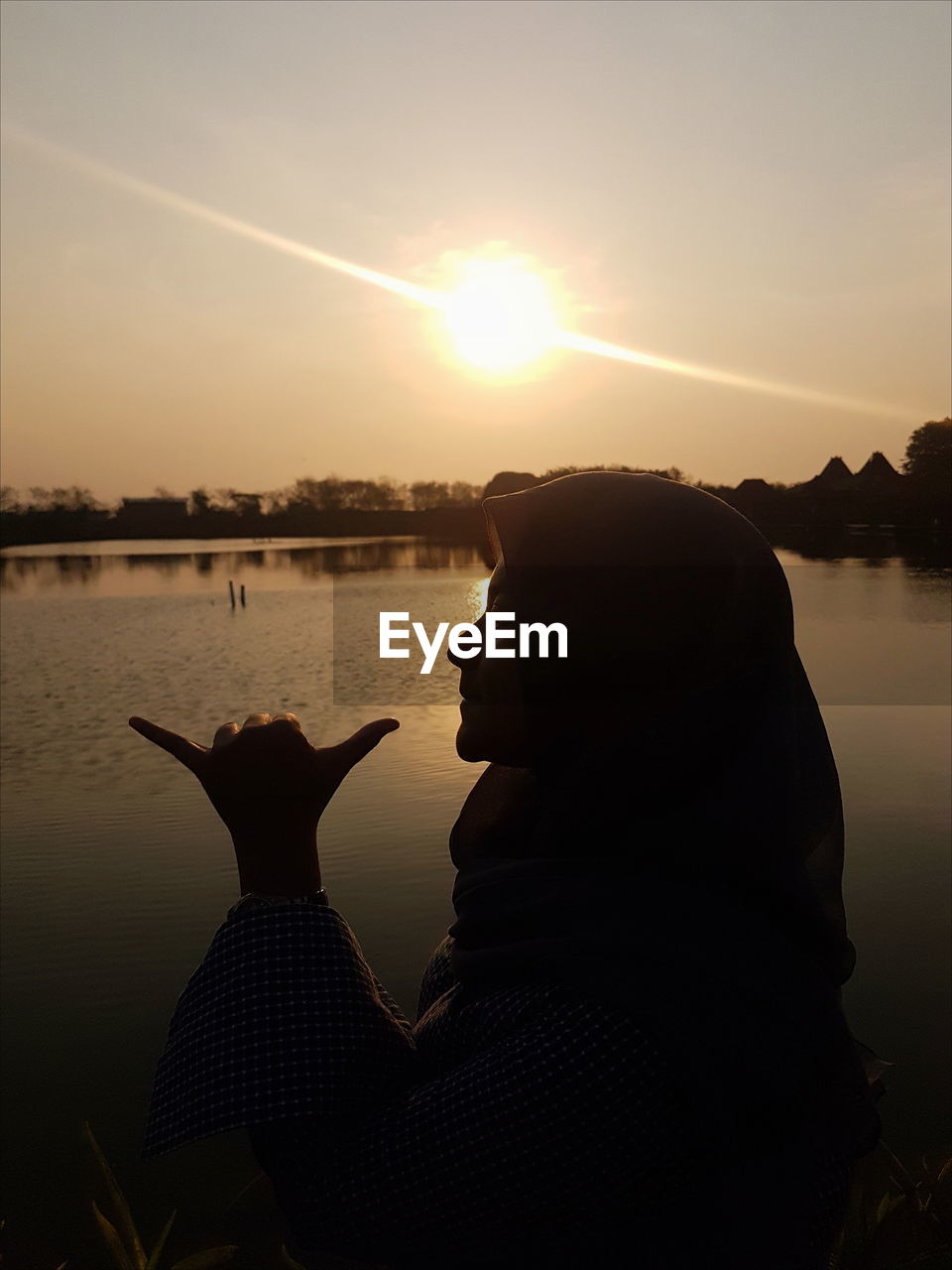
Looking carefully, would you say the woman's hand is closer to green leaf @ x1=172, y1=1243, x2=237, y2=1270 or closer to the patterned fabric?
the patterned fabric

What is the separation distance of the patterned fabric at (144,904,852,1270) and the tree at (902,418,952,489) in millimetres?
67489

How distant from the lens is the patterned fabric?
104cm

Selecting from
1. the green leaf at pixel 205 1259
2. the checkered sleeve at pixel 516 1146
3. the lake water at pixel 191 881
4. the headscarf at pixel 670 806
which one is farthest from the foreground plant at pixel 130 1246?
the headscarf at pixel 670 806

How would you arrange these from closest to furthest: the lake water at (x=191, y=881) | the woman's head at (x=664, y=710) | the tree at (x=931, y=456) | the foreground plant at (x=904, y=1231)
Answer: the woman's head at (x=664, y=710) → the foreground plant at (x=904, y=1231) → the lake water at (x=191, y=881) → the tree at (x=931, y=456)

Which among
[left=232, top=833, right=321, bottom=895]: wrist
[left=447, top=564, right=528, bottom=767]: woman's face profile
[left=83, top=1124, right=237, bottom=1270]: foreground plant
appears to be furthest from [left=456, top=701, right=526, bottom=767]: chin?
[left=83, top=1124, right=237, bottom=1270]: foreground plant

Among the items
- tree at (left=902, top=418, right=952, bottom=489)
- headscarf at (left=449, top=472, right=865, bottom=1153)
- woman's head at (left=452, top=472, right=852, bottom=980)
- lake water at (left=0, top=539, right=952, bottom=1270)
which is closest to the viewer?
headscarf at (left=449, top=472, right=865, bottom=1153)

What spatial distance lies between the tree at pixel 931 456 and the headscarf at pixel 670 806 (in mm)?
67088

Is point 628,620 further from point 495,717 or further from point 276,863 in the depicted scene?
point 276,863

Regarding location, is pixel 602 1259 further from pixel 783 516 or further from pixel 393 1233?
pixel 783 516

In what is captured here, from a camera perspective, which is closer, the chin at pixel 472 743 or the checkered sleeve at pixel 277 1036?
the checkered sleeve at pixel 277 1036

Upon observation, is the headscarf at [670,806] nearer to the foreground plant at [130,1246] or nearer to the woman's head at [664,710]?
the woman's head at [664,710]

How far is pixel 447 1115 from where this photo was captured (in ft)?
3.55

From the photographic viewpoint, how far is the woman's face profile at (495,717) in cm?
143

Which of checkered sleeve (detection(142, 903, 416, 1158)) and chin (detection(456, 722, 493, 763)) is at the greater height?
chin (detection(456, 722, 493, 763))
